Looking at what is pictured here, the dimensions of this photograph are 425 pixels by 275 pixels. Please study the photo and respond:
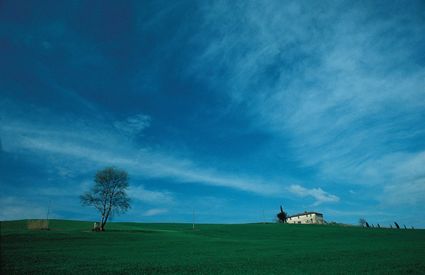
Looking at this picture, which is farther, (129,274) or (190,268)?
(190,268)

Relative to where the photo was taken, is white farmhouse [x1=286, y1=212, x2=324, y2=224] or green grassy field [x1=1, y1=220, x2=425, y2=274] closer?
green grassy field [x1=1, y1=220, x2=425, y2=274]

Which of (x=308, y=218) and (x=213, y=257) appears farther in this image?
(x=308, y=218)

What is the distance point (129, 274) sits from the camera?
9.95m

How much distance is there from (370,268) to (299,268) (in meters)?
2.88

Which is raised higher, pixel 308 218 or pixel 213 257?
pixel 308 218

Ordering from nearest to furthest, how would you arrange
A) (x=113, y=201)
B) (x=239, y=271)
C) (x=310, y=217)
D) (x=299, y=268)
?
(x=239, y=271), (x=299, y=268), (x=113, y=201), (x=310, y=217)

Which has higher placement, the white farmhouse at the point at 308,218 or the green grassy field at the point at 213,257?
the white farmhouse at the point at 308,218

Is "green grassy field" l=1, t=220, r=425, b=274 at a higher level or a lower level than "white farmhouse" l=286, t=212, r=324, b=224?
lower

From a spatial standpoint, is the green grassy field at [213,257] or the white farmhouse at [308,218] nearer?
the green grassy field at [213,257]

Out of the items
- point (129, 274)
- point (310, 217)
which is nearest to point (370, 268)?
point (129, 274)

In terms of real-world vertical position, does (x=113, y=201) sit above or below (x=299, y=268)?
above

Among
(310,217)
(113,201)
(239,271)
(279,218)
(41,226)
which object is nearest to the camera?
(239,271)

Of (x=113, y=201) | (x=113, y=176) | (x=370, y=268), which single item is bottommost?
(x=370, y=268)

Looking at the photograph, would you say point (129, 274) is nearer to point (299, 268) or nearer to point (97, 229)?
point (299, 268)
